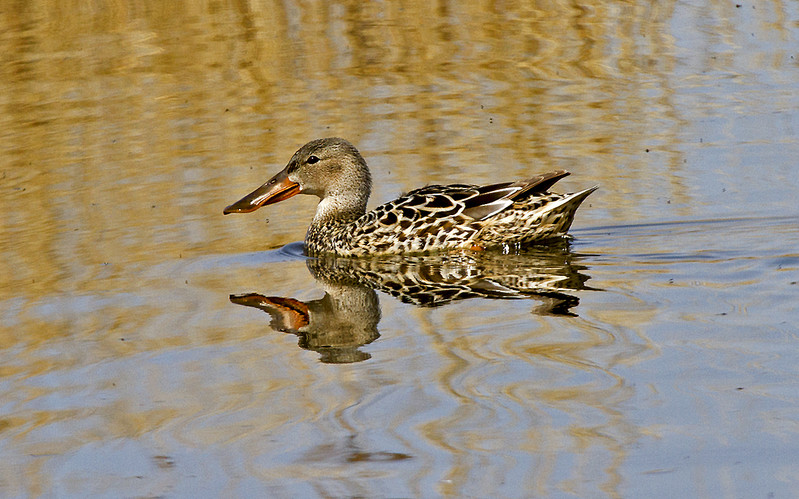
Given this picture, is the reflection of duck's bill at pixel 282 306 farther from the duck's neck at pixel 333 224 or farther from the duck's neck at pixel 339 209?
the duck's neck at pixel 339 209

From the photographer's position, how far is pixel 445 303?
7.10 meters

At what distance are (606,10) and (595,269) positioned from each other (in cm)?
883

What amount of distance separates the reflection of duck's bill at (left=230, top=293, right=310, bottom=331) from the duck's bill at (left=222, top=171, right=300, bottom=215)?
1503 millimetres

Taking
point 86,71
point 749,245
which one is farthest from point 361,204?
point 86,71

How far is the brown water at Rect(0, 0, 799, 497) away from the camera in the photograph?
4926mm

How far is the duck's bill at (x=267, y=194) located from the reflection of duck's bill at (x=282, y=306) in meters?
1.50

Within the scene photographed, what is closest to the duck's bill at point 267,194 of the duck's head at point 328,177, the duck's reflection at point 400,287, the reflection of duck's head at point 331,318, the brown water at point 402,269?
the duck's head at point 328,177

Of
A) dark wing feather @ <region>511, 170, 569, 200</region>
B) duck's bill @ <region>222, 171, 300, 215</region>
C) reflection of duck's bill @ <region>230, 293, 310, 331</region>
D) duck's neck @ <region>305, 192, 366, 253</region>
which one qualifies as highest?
dark wing feather @ <region>511, 170, 569, 200</region>

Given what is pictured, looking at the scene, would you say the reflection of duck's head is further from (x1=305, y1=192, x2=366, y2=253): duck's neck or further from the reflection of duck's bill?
(x1=305, y1=192, x2=366, y2=253): duck's neck

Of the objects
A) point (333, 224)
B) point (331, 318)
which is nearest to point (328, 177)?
point (333, 224)

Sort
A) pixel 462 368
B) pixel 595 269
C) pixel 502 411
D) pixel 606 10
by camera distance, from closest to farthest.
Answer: pixel 502 411
pixel 462 368
pixel 595 269
pixel 606 10

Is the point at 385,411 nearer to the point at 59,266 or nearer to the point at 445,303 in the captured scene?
the point at 445,303

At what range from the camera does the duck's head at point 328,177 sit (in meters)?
9.12

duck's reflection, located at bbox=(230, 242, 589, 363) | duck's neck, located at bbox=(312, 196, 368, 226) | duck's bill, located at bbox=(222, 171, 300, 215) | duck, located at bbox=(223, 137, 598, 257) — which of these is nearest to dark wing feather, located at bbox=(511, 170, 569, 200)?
duck, located at bbox=(223, 137, 598, 257)
